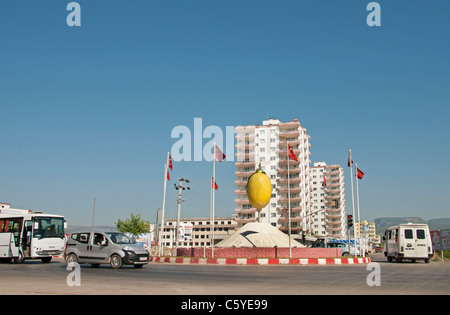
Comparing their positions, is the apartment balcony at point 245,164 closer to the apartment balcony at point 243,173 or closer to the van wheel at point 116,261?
the apartment balcony at point 243,173

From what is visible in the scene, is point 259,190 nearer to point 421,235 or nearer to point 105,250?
point 421,235

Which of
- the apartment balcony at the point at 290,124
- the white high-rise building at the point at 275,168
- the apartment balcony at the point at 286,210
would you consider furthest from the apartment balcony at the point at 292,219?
the apartment balcony at the point at 290,124

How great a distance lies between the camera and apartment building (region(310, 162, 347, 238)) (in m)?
124

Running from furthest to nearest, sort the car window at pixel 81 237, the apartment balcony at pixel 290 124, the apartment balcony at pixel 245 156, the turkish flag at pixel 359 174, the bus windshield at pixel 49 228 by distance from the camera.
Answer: the apartment balcony at pixel 245 156 < the apartment balcony at pixel 290 124 < the turkish flag at pixel 359 174 < the bus windshield at pixel 49 228 < the car window at pixel 81 237

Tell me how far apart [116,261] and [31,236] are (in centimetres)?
698

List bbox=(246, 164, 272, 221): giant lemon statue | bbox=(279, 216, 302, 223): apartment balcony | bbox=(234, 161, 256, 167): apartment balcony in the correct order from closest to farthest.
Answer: bbox=(246, 164, 272, 221): giant lemon statue, bbox=(279, 216, 302, 223): apartment balcony, bbox=(234, 161, 256, 167): apartment balcony

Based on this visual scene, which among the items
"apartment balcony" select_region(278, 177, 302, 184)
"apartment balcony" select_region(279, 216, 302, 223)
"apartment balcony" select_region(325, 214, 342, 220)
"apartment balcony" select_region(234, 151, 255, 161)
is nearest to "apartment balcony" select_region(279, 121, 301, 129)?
"apartment balcony" select_region(234, 151, 255, 161)

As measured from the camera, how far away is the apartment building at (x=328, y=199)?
124 m

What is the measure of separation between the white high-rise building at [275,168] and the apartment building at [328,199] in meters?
33.1

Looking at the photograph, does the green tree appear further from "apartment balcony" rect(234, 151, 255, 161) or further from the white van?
the white van

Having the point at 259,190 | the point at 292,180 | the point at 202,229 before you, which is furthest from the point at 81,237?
the point at 202,229

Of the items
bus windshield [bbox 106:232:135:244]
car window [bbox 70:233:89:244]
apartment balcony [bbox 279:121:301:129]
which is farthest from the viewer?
apartment balcony [bbox 279:121:301:129]
